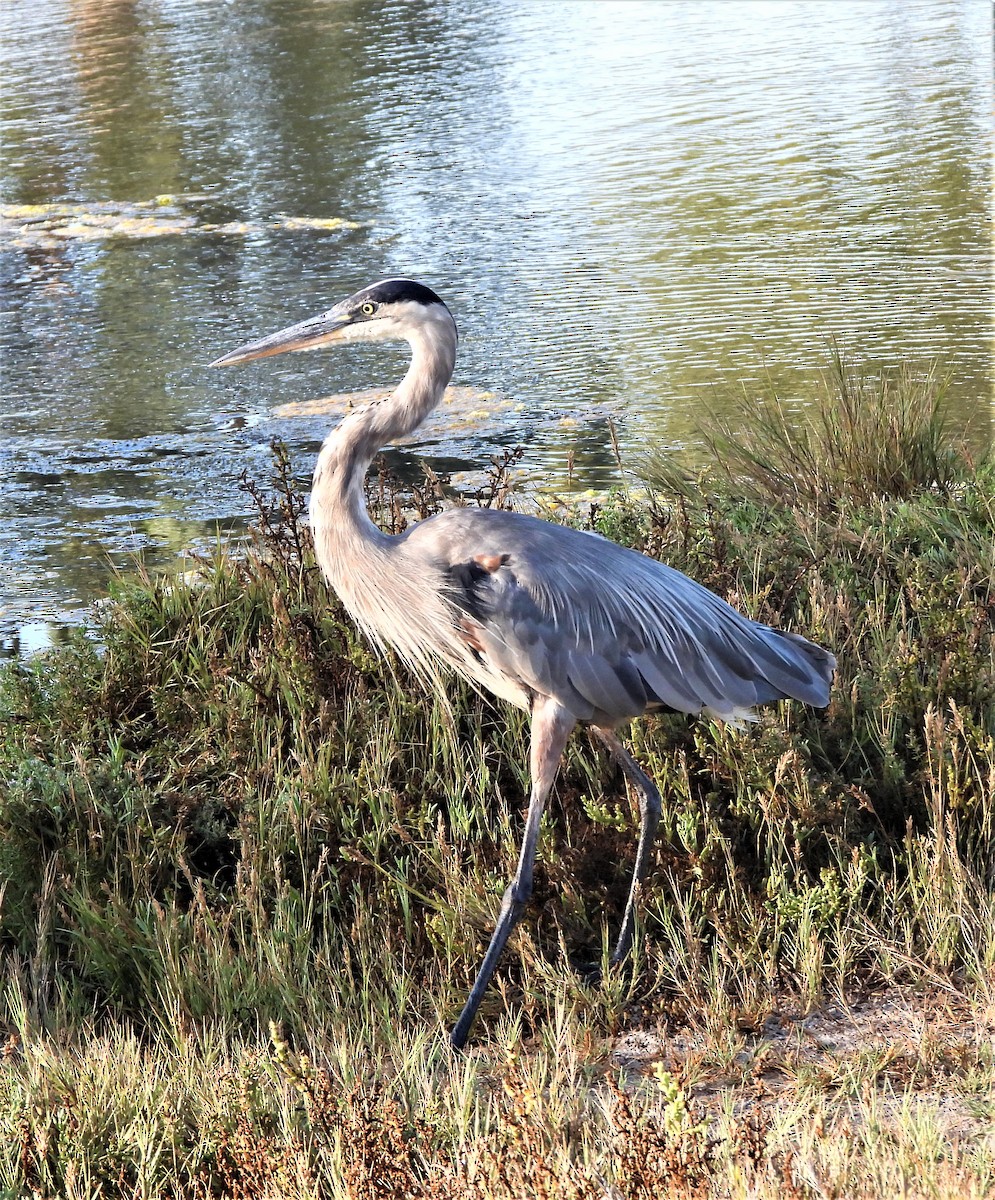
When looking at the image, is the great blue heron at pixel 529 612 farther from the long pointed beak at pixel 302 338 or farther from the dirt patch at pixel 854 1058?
the dirt patch at pixel 854 1058

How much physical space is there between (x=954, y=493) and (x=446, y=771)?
101 inches

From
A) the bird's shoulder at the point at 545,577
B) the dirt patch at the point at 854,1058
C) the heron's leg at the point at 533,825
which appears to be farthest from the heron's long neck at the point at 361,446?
the dirt patch at the point at 854,1058

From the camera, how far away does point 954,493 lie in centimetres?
571

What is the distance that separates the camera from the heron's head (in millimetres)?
3908

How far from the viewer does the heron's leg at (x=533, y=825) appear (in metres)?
3.62

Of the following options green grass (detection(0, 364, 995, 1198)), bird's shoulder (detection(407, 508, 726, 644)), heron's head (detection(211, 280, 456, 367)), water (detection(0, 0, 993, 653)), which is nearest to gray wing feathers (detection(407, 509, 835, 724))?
bird's shoulder (detection(407, 508, 726, 644))

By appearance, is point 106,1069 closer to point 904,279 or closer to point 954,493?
point 954,493

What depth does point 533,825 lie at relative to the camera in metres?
3.72

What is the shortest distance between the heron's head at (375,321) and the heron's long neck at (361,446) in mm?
14

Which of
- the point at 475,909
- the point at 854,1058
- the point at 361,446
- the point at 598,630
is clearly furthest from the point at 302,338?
the point at 854,1058

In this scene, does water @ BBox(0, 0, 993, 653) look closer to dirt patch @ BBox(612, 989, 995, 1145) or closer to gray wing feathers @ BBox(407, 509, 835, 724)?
gray wing feathers @ BBox(407, 509, 835, 724)

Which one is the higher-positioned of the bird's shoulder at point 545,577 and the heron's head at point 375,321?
the heron's head at point 375,321

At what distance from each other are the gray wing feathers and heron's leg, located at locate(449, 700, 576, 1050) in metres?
0.07

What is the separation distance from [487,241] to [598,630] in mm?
7233
